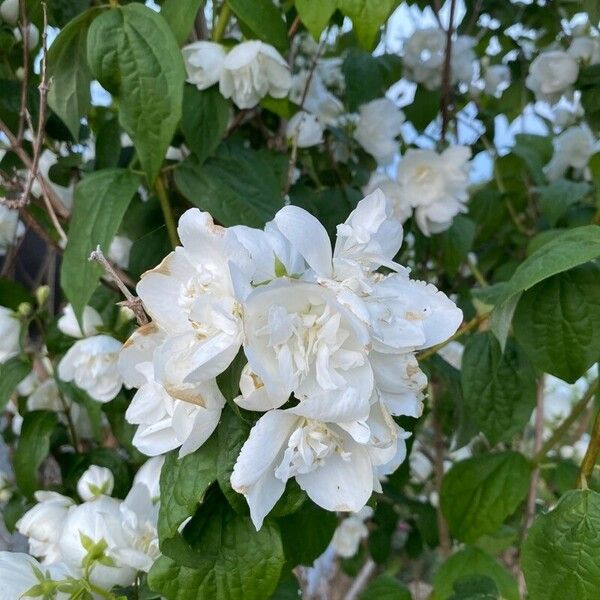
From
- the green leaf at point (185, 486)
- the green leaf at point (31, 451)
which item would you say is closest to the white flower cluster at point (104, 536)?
the green leaf at point (185, 486)

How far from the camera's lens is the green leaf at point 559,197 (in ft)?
4.34

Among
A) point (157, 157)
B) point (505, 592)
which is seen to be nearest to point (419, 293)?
point (157, 157)

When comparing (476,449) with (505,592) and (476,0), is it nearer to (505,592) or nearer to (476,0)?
(505,592)

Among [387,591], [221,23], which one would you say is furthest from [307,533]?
[221,23]

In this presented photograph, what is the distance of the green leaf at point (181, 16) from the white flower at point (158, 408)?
43 centimetres

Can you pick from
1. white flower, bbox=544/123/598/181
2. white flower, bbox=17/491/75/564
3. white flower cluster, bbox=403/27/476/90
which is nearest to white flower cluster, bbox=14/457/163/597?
white flower, bbox=17/491/75/564

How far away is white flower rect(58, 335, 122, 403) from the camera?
94 cm

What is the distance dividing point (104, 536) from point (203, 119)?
0.53 metres

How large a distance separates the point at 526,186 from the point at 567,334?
3.02ft

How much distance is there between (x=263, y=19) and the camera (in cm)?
89

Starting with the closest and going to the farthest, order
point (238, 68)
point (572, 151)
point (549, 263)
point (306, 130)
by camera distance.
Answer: point (549, 263) < point (238, 68) < point (306, 130) < point (572, 151)

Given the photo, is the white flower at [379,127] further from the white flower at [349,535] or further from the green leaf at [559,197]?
the white flower at [349,535]

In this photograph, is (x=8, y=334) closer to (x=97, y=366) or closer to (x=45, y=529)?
(x=97, y=366)

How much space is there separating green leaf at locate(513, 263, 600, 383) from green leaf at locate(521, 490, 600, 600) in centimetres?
13
